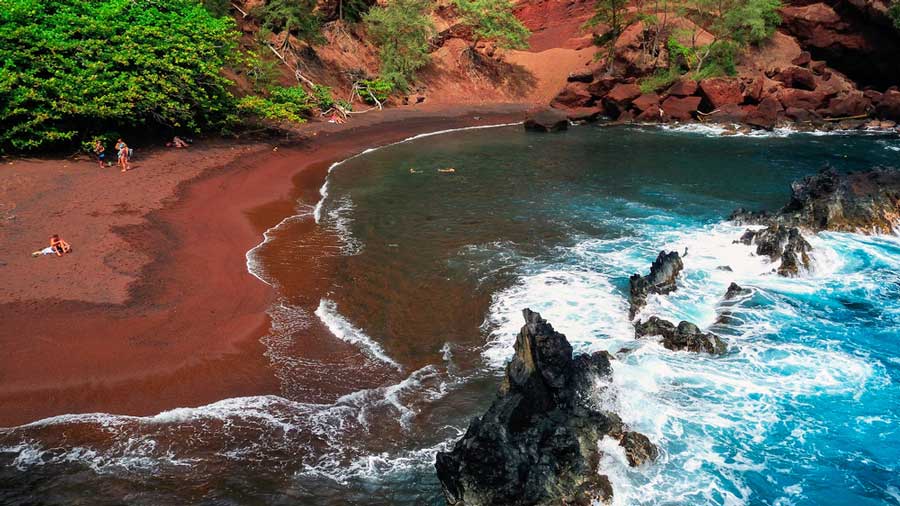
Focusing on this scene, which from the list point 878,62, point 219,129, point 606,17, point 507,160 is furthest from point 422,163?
point 878,62

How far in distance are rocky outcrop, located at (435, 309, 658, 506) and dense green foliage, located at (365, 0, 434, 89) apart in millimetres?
37352

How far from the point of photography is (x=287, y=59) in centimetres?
4019

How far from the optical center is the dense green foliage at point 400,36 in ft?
147

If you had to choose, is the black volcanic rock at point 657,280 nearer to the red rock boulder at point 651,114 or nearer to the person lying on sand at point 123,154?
the person lying on sand at point 123,154

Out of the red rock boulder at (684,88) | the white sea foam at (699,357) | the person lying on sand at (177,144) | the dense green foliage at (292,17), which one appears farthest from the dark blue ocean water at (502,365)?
the red rock boulder at (684,88)

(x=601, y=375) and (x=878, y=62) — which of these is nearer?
(x=601, y=375)

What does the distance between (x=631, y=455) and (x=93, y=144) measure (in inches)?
939

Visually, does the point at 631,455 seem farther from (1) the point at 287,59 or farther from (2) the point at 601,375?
(1) the point at 287,59

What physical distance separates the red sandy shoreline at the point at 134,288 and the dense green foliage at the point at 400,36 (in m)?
21.4

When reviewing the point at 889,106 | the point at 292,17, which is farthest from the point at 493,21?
the point at 889,106

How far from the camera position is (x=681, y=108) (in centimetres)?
4253

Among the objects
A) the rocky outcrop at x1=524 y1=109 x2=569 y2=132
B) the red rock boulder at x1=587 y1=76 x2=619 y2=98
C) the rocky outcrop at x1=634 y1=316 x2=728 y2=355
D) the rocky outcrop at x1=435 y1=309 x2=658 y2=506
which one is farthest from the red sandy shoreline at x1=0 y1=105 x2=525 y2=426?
the red rock boulder at x1=587 y1=76 x2=619 y2=98

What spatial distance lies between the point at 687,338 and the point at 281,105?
26.0 meters

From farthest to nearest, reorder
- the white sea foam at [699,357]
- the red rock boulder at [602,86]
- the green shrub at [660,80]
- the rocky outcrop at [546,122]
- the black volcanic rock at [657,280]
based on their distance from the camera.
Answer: the red rock boulder at [602,86] → the green shrub at [660,80] → the rocky outcrop at [546,122] → the black volcanic rock at [657,280] → the white sea foam at [699,357]
